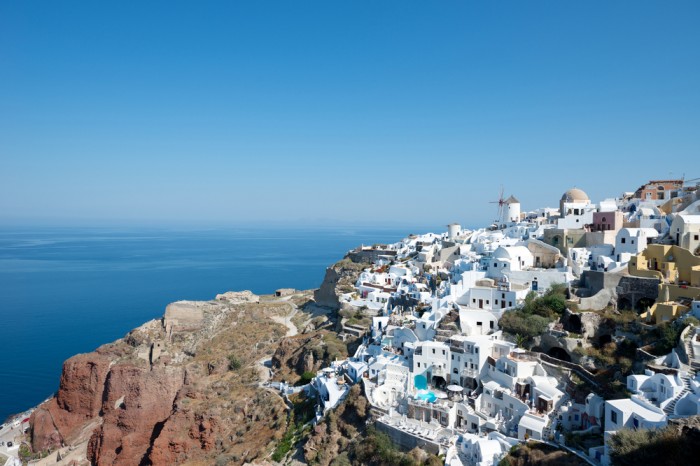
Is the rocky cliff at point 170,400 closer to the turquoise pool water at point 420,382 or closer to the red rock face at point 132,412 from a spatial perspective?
the red rock face at point 132,412

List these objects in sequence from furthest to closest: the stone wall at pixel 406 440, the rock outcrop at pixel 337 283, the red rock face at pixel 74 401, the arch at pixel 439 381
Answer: the rock outcrop at pixel 337 283 → the red rock face at pixel 74 401 → the arch at pixel 439 381 → the stone wall at pixel 406 440

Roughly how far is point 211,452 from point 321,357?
30.9 ft

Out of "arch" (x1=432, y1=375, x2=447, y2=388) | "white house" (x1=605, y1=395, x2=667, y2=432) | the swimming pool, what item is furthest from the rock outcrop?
"white house" (x1=605, y1=395, x2=667, y2=432)

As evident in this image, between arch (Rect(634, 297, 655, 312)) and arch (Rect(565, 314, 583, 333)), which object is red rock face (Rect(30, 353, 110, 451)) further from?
arch (Rect(634, 297, 655, 312))

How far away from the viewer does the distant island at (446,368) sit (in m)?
18.3

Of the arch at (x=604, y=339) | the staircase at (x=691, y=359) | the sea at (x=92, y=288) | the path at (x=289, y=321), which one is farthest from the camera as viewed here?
the sea at (x=92, y=288)

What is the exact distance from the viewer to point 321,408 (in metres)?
26.5

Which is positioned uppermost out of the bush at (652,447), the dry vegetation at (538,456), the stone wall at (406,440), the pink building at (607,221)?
the pink building at (607,221)

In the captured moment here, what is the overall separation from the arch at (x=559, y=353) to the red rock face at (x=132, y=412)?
2727cm

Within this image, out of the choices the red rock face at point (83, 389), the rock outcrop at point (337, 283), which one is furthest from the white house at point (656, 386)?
the red rock face at point (83, 389)

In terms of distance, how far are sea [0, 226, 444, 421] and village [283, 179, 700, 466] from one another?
37577 mm

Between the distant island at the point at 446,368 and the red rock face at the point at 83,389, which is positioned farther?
the red rock face at the point at 83,389

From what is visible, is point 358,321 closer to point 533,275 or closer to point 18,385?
point 533,275

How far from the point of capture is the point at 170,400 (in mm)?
35375
